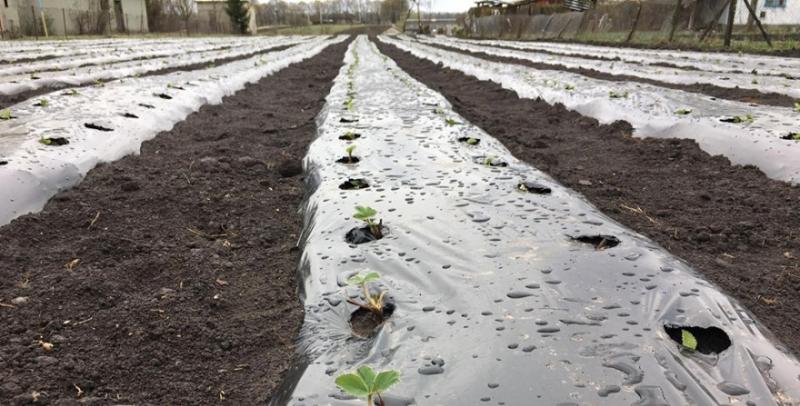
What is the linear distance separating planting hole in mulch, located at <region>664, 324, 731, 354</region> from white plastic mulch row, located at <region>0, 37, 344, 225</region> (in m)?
2.87

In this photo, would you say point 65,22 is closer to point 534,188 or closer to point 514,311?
point 534,188

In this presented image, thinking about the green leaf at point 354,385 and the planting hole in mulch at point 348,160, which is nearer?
the green leaf at point 354,385

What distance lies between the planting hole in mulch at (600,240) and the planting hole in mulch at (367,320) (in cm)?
83

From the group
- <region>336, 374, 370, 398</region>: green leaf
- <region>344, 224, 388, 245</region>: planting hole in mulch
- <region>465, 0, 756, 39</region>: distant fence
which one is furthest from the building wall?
<region>336, 374, 370, 398</region>: green leaf

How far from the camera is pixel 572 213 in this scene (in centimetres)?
220

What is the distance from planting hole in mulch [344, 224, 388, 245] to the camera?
2082 millimetres

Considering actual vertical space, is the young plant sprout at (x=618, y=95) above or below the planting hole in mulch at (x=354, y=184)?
above

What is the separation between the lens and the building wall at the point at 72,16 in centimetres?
2303

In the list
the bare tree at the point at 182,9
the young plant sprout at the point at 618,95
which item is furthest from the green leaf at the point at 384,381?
the bare tree at the point at 182,9

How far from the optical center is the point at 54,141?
3.25m

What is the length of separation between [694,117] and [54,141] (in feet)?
16.0

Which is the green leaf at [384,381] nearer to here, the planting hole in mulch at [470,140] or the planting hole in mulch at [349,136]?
the planting hole in mulch at [470,140]

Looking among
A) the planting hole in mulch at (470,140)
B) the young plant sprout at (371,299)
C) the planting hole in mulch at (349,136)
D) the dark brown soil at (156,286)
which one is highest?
the planting hole in mulch at (470,140)

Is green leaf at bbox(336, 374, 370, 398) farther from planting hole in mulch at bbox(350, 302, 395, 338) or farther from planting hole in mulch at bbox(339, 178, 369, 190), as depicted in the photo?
planting hole in mulch at bbox(339, 178, 369, 190)
